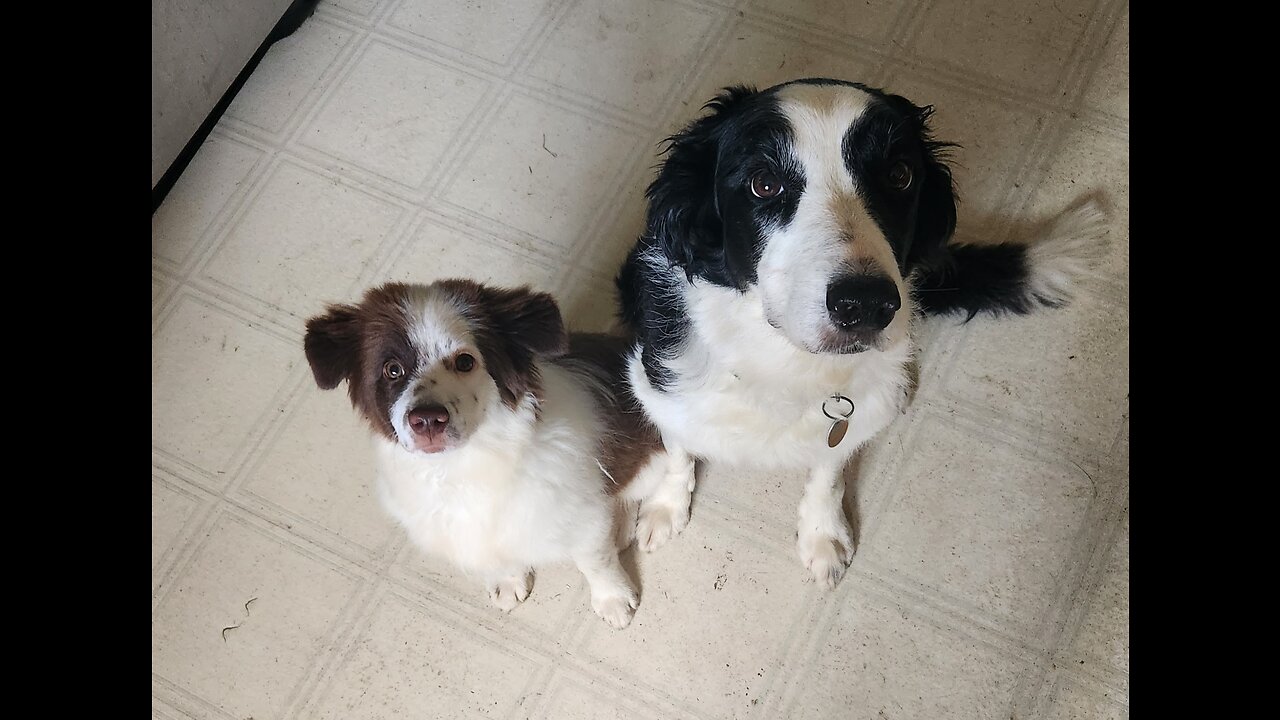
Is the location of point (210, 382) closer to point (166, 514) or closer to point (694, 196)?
point (166, 514)

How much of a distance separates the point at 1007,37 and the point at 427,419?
207 cm

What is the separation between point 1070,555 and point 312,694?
1.79m

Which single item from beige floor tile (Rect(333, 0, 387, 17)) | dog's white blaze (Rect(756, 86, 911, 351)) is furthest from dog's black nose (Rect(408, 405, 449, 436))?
beige floor tile (Rect(333, 0, 387, 17))

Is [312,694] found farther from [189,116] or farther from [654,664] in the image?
[189,116]

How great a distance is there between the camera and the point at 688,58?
2771 millimetres

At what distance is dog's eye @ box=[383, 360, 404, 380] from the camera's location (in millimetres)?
1670

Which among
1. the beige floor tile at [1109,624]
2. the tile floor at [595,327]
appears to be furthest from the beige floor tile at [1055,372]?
the beige floor tile at [1109,624]

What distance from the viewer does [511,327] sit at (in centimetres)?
174

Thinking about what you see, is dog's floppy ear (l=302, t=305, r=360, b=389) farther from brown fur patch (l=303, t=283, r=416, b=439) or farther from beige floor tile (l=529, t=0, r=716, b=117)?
beige floor tile (l=529, t=0, r=716, b=117)

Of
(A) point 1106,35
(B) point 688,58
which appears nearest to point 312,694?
(B) point 688,58

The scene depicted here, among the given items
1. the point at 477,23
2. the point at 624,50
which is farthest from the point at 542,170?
the point at 477,23

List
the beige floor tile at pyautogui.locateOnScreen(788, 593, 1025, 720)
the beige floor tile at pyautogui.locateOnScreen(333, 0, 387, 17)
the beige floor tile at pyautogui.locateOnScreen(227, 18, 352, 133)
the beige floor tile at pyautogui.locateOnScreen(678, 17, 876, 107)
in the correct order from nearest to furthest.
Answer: the beige floor tile at pyautogui.locateOnScreen(788, 593, 1025, 720)
the beige floor tile at pyautogui.locateOnScreen(678, 17, 876, 107)
the beige floor tile at pyautogui.locateOnScreen(227, 18, 352, 133)
the beige floor tile at pyautogui.locateOnScreen(333, 0, 387, 17)

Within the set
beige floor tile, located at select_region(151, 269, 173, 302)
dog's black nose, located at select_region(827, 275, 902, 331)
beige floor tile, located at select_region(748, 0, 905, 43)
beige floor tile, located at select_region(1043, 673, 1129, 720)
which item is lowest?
beige floor tile, located at select_region(151, 269, 173, 302)

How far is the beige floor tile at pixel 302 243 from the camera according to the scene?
8.59 ft
